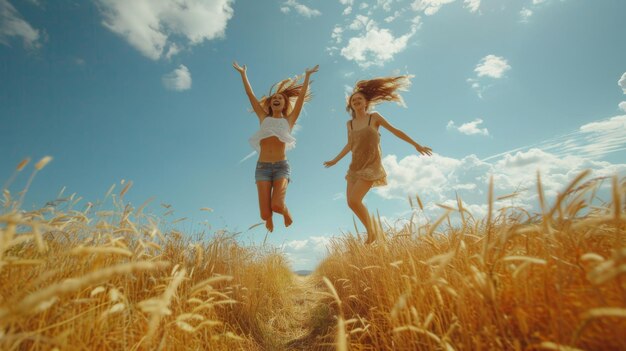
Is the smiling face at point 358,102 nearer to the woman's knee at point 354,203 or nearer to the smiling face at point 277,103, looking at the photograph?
the smiling face at point 277,103

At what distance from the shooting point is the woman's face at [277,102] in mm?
6137

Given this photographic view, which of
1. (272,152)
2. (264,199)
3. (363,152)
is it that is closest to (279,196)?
(264,199)

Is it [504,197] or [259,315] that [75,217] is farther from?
[504,197]

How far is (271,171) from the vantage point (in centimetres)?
570

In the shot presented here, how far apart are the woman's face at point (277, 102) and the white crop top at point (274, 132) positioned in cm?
27

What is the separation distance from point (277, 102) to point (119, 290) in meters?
4.59

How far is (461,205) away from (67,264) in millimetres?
2818

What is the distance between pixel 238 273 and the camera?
3.93 metres

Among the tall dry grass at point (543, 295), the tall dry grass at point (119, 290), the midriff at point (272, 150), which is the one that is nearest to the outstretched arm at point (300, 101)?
the midriff at point (272, 150)

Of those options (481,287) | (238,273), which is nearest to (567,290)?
(481,287)

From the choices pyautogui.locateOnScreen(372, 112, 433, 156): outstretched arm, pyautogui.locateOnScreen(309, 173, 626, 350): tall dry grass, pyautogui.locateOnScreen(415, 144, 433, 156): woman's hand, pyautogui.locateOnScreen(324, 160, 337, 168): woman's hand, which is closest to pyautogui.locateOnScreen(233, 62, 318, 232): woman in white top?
pyautogui.locateOnScreen(324, 160, 337, 168): woman's hand

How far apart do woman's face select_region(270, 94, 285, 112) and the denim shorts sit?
1164mm

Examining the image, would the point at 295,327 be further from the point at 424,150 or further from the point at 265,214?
the point at 424,150

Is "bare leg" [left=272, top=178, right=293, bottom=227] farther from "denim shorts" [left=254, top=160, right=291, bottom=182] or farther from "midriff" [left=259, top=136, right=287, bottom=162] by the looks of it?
"midriff" [left=259, top=136, right=287, bottom=162]
